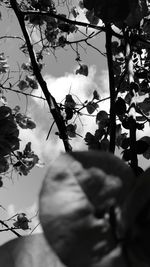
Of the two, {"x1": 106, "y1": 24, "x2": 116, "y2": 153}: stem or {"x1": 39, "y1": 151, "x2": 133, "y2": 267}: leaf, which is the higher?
{"x1": 106, "y1": 24, "x2": 116, "y2": 153}: stem

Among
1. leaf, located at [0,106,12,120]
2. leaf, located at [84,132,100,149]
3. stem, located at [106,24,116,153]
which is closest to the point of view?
stem, located at [106,24,116,153]

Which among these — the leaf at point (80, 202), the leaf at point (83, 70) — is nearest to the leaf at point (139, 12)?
the leaf at point (80, 202)

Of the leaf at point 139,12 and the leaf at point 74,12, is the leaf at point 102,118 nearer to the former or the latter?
the leaf at point 139,12

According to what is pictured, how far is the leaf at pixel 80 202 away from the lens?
19cm

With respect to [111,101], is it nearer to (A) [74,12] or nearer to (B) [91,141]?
(B) [91,141]

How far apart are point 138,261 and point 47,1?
211 centimetres

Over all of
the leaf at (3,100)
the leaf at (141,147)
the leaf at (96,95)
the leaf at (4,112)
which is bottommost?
the leaf at (141,147)

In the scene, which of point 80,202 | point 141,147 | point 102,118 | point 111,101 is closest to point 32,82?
point 102,118

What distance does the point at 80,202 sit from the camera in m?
0.21

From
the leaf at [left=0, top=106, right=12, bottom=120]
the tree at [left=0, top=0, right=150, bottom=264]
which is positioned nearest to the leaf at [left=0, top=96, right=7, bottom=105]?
the tree at [left=0, top=0, right=150, bottom=264]

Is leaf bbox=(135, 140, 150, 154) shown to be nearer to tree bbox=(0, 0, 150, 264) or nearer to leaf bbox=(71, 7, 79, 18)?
tree bbox=(0, 0, 150, 264)

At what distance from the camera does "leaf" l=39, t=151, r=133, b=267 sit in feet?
0.64

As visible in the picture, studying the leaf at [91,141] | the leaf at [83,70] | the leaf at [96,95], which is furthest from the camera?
the leaf at [83,70]

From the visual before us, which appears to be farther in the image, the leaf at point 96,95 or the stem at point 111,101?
the leaf at point 96,95
